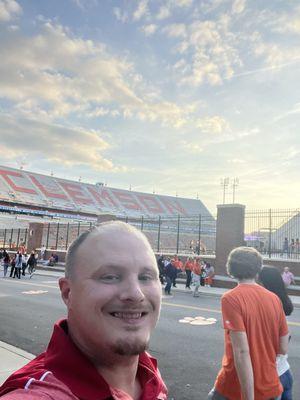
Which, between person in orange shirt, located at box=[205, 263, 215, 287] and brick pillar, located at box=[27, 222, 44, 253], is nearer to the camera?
person in orange shirt, located at box=[205, 263, 215, 287]

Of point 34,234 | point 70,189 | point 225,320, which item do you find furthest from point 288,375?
point 70,189

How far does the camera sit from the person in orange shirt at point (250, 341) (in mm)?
2443

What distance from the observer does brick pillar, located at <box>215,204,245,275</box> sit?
21.0 meters

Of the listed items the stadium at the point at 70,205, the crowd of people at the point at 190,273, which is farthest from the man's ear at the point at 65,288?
the stadium at the point at 70,205

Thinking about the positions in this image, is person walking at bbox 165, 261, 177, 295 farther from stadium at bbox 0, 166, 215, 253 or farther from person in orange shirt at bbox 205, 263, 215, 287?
stadium at bbox 0, 166, 215, 253

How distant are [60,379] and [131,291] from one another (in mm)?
359

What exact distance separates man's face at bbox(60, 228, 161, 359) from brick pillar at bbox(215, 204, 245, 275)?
790 inches

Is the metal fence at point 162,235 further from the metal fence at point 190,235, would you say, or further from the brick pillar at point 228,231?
the brick pillar at point 228,231

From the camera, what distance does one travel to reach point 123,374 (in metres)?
1.34

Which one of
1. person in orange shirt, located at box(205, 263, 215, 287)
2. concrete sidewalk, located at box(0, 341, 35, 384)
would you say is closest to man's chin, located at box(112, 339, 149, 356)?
concrete sidewalk, located at box(0, 341, 35, 384)

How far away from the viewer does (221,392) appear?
2629 millimetres

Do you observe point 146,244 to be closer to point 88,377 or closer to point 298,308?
point 88,377

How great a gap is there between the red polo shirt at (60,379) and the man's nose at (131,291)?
0.25 meters

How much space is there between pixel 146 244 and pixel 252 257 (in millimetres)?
1584
